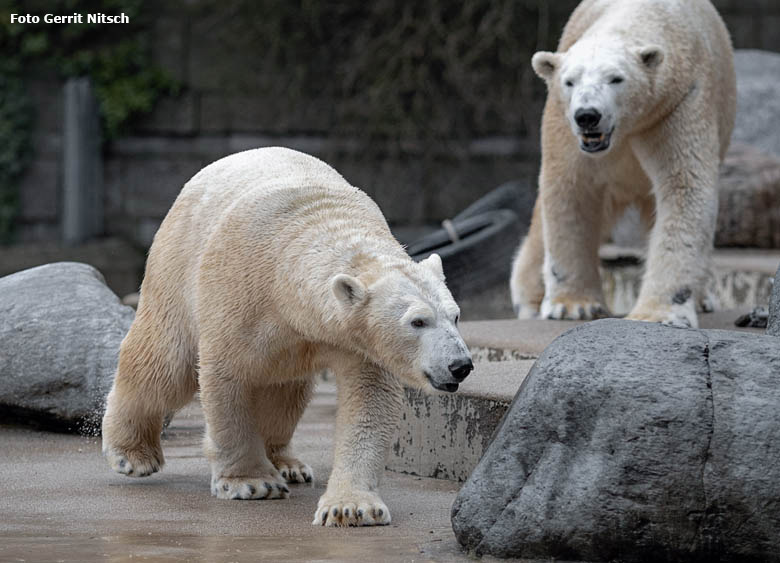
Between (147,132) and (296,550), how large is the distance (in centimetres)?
793

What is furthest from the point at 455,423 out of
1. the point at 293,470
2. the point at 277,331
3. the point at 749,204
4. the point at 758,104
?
the point at 758,104

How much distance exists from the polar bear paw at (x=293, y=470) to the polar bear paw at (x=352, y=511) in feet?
2.48

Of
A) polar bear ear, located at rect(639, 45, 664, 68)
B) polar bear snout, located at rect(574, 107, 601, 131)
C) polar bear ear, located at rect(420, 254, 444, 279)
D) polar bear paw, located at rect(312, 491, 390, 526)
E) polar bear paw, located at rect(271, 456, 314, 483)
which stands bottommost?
polar bear paw, located at rect(271, 456, 314, 483)

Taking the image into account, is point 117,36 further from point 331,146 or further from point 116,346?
point 116,346

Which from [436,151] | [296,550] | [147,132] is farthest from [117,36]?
[296,550]

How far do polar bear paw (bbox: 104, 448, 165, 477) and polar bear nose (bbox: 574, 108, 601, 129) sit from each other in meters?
2.03

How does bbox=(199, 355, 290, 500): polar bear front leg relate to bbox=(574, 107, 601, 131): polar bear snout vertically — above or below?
below

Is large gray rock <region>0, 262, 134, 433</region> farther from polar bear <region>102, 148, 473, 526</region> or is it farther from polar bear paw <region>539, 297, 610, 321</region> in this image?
polar bear paw <region>539, 297, 610, 321</region>

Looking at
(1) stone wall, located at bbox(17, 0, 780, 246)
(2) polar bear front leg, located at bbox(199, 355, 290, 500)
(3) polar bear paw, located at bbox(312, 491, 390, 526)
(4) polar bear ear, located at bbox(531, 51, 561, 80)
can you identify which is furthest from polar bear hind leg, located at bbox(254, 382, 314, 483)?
(1) stone wall, located at bbox(17, 0, 780, 246)

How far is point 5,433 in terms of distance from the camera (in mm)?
5008

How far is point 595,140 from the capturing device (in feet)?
16.3

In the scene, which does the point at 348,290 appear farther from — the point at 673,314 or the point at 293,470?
the point at 673,314

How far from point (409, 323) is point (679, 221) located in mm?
2189

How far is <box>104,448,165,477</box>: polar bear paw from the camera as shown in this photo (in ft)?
13.4
